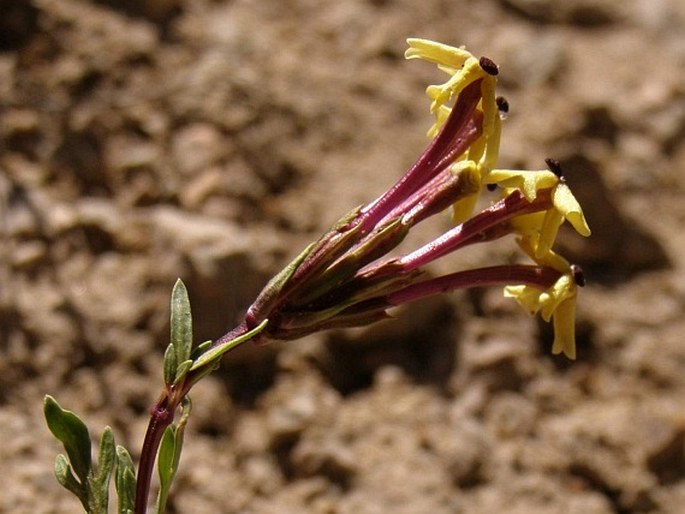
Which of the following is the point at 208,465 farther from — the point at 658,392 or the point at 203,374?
the point at 658,392

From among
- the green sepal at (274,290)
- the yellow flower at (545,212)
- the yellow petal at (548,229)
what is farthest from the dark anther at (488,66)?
the green sepal at (274,290)

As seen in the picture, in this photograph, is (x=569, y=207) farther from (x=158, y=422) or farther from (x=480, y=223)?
(x=158, y=422)

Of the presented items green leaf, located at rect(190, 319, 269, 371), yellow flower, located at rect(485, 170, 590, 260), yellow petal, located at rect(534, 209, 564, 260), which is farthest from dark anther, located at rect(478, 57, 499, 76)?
green leaf, located at rect(190, 319, 269, 371)

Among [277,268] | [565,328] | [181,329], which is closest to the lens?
[181,329]

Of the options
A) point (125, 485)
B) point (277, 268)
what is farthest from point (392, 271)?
point (277, 268)

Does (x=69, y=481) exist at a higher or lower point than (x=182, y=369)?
lower

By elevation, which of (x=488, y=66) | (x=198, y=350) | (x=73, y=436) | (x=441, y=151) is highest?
(x=488, y=66)
